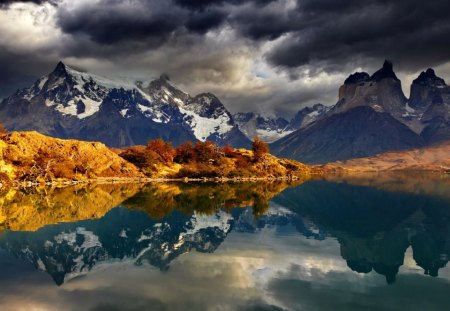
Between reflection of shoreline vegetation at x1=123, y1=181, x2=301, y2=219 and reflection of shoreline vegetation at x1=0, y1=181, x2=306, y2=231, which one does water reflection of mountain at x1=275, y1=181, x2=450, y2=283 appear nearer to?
reflection of shoreline vegetation at x1=123, y1=181, x2=301, y2=219

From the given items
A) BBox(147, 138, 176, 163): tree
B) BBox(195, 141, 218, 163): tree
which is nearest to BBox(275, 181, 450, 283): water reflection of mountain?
BBox(147, 138, 176, 163): tree

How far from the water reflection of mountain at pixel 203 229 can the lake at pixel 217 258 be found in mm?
149

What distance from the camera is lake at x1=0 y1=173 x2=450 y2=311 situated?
85.0 feet

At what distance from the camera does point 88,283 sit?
96.5 ft

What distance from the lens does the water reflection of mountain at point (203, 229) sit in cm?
3741

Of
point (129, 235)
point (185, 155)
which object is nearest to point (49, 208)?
point (129, 235)

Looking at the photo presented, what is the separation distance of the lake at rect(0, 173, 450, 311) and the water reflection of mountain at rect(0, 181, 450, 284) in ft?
0.49

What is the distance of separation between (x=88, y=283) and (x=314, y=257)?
769 inches

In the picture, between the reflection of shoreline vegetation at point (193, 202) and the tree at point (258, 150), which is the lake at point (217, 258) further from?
the tree at point (258, 150)

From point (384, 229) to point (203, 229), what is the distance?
23615 mm

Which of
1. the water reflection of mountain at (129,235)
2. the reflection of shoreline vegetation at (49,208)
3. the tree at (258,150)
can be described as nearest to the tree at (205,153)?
the tree at (258,150)

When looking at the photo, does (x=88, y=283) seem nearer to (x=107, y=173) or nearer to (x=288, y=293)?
(x=288, y=293)

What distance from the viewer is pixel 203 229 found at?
182 feet

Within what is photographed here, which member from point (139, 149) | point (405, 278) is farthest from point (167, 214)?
point (139, 149)
